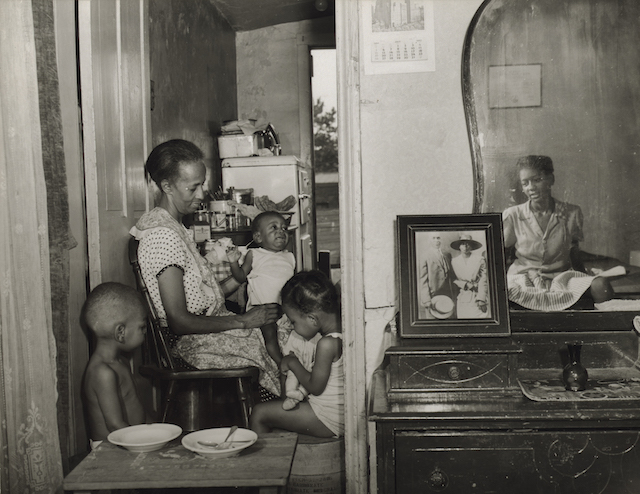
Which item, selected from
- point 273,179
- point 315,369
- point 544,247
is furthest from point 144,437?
point 273,179

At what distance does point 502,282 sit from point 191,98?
3579 mm

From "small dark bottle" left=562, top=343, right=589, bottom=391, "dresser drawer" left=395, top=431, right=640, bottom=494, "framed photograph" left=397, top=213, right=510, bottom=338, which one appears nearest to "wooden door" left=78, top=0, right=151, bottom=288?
"framed photograph" left=397, top=213, right=510, bottom=338

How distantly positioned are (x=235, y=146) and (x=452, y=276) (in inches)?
147

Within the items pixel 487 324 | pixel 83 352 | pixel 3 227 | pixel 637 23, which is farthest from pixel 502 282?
pixel 83 352

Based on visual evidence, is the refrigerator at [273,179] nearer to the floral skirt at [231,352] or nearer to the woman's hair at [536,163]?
the floral skirt at [231,352]

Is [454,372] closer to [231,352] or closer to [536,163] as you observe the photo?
[536,163]

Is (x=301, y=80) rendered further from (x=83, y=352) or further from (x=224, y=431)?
(x=224, y=431)

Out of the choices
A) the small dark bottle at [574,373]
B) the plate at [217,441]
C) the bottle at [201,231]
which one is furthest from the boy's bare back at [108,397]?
the small dark bottle at [574,373]

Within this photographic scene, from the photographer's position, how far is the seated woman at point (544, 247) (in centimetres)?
224

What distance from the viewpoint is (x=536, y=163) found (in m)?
2.27

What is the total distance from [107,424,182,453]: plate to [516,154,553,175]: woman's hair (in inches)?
57.9

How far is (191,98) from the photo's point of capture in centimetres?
511

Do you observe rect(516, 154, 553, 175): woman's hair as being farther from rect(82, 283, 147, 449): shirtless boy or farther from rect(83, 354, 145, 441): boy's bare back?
rect(83, 354, 145, 441): boy's bare back

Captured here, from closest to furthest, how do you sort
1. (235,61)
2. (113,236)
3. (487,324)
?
(487,324), (113,236), (235,61)
